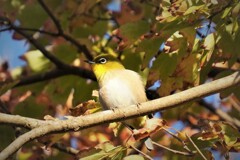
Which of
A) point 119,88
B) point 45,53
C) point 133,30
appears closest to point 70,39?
point 45,53

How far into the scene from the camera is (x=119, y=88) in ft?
13.2

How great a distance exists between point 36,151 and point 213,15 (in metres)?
2.42

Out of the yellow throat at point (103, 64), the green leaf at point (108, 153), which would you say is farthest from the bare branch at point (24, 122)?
the yellow throat at point (103, 64)

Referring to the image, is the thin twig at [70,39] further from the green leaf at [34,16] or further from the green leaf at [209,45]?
the green leaf at [209,45]

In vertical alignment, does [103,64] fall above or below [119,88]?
above

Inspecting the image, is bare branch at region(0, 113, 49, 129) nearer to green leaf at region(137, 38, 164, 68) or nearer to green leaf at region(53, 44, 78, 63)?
green leaf at region(137, 38, 164, 68)

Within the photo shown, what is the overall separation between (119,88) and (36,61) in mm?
1102

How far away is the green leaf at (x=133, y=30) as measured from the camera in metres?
3.42

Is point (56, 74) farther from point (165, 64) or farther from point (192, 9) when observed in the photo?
point (192, 9)

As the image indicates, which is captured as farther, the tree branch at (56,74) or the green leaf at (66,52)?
the green leaf at (66,52)

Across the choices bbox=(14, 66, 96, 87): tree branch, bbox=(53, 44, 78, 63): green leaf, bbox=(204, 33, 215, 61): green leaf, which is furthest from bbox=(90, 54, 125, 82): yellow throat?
bbox=(204, 33, 215, 61): green leaf

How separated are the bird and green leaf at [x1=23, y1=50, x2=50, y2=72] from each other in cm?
73

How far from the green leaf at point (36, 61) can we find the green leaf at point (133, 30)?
149cm

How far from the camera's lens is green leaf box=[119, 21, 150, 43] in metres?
3.42
